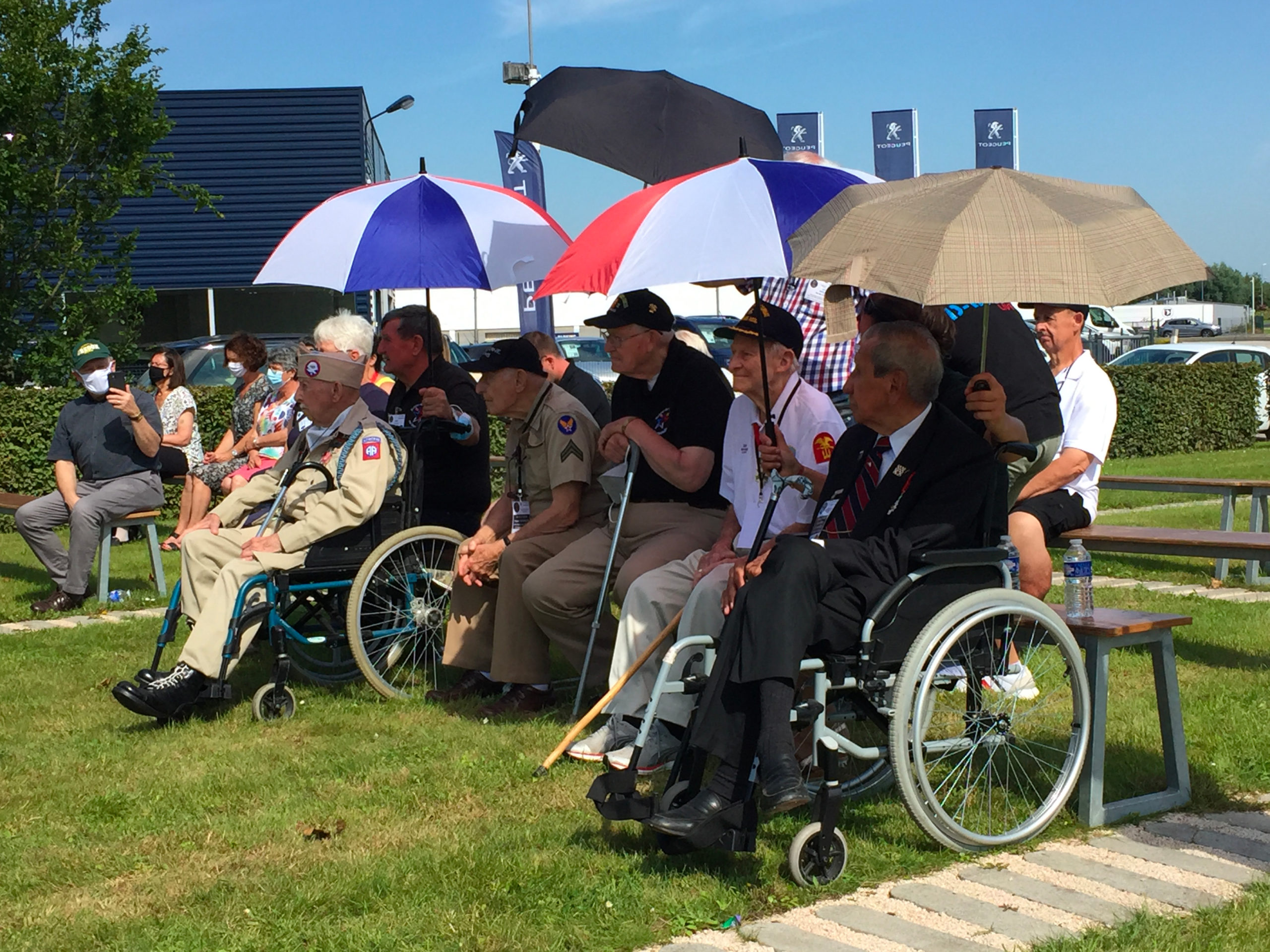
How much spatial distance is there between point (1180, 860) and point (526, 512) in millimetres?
3183

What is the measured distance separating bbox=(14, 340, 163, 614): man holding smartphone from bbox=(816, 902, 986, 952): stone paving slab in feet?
22.9

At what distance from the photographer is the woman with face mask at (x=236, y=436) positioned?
32.8 ft

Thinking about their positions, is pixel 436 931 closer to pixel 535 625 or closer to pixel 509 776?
pixel 509 776

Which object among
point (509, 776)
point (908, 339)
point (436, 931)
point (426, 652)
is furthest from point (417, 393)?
point (436, 931)

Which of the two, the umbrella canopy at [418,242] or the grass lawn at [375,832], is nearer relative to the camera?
the grass lawn at [375,832]

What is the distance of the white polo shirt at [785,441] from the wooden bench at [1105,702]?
3.31 feet

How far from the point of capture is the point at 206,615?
593 centimetres

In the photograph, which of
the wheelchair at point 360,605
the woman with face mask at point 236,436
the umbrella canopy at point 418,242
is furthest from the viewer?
the woman with face mask at point 236,436

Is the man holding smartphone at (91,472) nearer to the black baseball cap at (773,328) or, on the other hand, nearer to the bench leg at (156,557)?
the bench leg at (156,557)

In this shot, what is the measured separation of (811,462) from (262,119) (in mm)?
28836

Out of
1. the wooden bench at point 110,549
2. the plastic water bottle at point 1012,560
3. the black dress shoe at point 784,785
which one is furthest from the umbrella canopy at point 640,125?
the wooden bench at point 110,549

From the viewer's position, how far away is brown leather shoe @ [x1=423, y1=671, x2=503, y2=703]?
6402 mm

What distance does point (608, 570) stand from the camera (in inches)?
226

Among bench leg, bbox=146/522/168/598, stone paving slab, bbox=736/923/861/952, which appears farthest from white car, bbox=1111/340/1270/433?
stone paving slab, bbox=736/923/861/952
